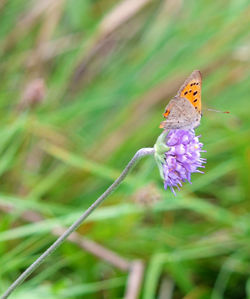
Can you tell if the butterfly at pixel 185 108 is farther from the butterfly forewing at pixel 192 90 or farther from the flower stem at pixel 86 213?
the flower stem at pixel 86 213

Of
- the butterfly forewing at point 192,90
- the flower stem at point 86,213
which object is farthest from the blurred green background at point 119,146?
the flower stem at point 86,213

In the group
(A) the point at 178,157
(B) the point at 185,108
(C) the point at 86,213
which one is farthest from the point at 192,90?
(C) the point at 86,213

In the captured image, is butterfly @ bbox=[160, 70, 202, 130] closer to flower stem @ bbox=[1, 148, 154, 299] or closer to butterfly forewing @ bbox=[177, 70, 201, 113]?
butterfly forewing @ bbox=[177, 70, 201, 113]

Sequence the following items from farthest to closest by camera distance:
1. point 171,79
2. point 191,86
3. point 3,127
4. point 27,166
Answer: point 171,79 < point 27,166 < point 3,127 < point 191,86

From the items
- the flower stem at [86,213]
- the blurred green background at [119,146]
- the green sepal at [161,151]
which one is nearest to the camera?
the flower stem at [86,213]

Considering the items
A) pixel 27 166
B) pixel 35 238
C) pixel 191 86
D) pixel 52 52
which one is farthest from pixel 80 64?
pixel 191 86

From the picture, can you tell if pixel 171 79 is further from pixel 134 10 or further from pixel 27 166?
pixel 27 166
